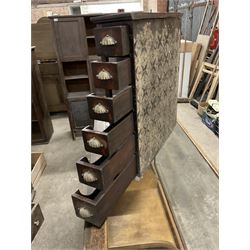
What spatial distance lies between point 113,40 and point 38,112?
174cm

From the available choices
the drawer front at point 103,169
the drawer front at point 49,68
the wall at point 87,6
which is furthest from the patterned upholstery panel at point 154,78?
the wall at point 87,6

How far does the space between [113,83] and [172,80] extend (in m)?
0.75

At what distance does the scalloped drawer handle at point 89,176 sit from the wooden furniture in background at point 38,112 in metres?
1.55

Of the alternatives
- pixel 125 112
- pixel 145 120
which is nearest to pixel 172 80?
pixel 145 120

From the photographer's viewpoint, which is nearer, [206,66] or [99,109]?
[99,109]

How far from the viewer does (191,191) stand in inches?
61.3

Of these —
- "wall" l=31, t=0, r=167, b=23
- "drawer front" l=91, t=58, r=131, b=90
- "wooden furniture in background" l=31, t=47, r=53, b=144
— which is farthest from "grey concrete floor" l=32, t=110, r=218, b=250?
"wall" l=31, t=0, r=167, b=23

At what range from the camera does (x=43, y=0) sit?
5.91 meters

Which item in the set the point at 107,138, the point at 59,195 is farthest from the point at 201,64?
the point at 107,138

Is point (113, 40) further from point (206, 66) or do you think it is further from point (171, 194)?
point (206, 66)

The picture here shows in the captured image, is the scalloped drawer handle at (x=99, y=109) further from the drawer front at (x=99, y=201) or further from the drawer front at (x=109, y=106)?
the drawer front at (x=99, y=201)

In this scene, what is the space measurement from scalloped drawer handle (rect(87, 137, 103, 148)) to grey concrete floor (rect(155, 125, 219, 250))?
742mm

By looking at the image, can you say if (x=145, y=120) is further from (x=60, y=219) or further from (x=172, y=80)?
(x=60, y=219)

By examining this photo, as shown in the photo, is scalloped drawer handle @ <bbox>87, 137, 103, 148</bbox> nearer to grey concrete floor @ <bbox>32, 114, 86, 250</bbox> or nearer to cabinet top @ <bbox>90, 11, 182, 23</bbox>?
cabinet top @ <bbox>90, 11, 182, 23</bbox>
